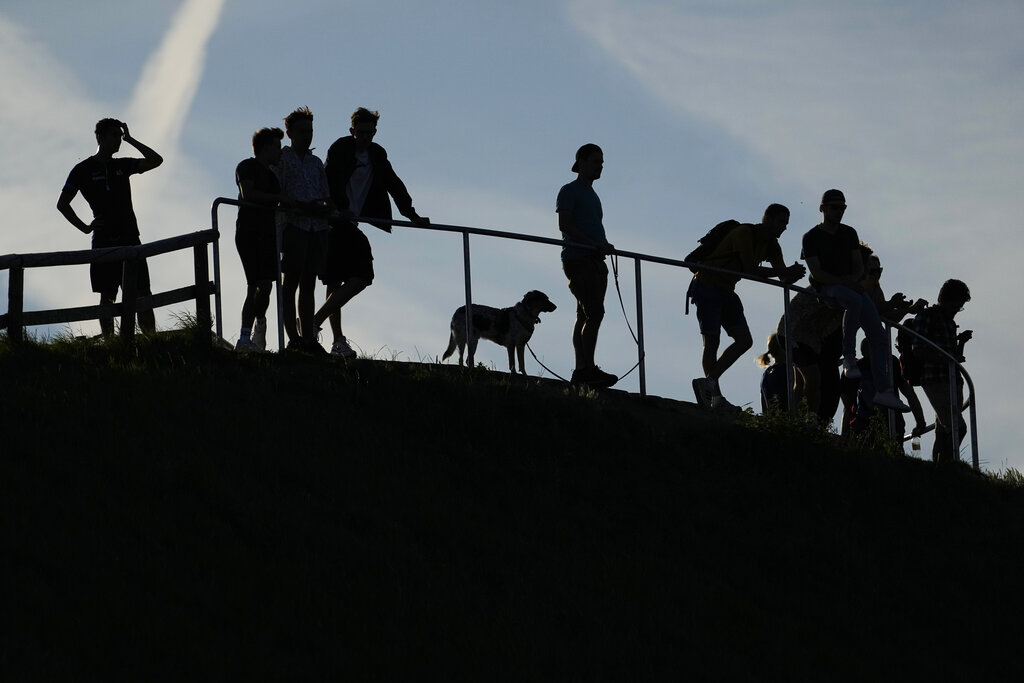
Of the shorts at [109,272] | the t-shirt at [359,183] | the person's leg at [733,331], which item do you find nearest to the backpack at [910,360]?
the person's leg at [733,331]

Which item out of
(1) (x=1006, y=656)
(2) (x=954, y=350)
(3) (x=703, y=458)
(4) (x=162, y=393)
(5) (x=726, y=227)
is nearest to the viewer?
(1) (x=1006, y=656)

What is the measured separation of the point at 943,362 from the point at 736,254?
240cm

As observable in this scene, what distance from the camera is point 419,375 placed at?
471 inches

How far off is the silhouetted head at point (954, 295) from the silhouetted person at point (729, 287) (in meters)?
1.65

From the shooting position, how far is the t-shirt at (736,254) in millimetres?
12992

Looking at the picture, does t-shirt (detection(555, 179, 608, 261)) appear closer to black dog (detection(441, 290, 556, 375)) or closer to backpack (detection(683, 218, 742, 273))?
backpack (detection(683, 218, 742, 273))

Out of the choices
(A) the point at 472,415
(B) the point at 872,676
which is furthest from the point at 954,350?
(B) the point at 872,676

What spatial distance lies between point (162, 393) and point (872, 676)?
195 inches

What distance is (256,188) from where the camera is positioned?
12.0 meters

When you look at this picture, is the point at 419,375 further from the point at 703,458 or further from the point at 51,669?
the point at 51,669

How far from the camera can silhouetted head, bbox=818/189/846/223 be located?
12914mm

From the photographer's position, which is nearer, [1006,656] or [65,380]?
[1006,656]

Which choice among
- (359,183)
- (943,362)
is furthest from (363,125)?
(943,362)

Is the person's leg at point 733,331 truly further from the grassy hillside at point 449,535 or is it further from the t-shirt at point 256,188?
the t-shirt at point 256,188
